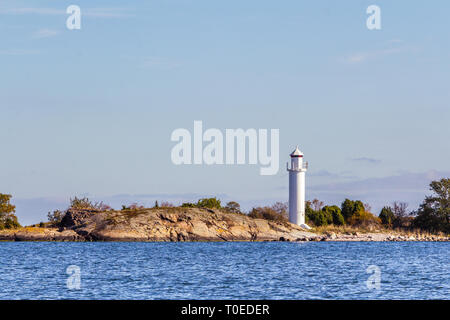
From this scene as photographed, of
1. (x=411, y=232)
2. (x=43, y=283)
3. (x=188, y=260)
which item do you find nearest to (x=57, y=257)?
(x=188, y=260)

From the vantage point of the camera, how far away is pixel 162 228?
10738 cm

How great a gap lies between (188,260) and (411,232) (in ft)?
263

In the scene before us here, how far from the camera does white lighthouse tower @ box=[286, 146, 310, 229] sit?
371 ft

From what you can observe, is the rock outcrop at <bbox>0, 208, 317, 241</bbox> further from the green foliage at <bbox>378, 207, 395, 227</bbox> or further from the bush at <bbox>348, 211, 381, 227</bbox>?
the green foliage at <bbox>378, 207, 395, 227</bbox>

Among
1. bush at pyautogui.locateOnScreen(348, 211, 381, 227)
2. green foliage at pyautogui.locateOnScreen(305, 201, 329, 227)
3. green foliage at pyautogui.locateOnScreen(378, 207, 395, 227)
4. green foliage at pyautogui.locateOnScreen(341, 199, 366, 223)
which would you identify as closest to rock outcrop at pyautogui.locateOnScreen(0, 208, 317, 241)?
green foliage at pyautogui.locateOnScreen(305, 201, 329, 227)

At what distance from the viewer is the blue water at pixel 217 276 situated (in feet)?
128

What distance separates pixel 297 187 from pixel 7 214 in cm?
4809

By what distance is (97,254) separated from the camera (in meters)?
73.7

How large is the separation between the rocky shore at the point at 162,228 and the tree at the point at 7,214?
7.32 metres

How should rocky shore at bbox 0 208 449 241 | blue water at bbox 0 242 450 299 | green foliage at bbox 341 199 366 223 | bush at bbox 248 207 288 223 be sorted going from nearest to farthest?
blue water at bbox 0 242 450 299 < rocky shore at bbox 0 208 449 241 < bush at bbox 248 207 288 223 < green foliage at bbox 341 199 366 223

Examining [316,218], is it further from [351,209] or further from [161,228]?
[161,228]

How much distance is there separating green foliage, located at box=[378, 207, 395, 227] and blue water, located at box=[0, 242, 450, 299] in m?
69.0
